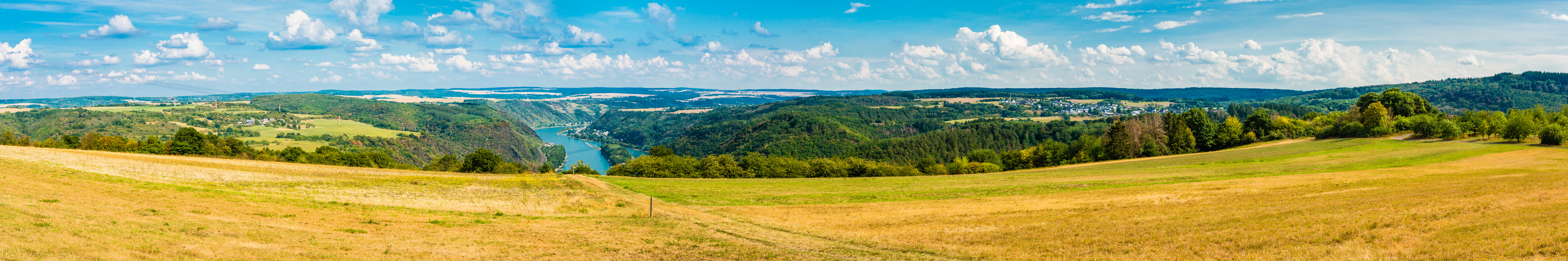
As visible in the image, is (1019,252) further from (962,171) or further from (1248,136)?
(1248,136)

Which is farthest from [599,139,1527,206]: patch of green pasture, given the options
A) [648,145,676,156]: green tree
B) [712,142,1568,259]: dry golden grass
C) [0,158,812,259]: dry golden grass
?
[648,145,676,156]: green tree

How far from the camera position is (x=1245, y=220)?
78.1 ft

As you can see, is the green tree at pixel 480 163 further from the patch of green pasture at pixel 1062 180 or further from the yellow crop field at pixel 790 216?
the yellow crop field at pixel 790 216

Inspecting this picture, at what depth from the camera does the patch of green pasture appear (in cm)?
4500

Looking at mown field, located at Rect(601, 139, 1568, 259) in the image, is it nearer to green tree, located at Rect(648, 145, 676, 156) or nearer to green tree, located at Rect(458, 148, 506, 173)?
green tree, located at Rect(458, 148, 506, 173)

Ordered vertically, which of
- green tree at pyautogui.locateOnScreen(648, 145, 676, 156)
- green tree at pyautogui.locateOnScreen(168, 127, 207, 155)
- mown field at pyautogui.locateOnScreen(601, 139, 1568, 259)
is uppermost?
mown field at pyautogui.locateOnScreen(601, 139, 1568, 259)

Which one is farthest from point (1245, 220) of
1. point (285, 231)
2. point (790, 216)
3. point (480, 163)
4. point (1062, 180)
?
point (480, 163)

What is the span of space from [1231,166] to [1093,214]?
Answer: 39.3 meters

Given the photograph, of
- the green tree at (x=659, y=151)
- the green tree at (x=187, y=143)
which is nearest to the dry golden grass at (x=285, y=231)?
the green tree at (x=659, y=151)

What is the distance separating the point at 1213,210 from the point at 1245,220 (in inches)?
159

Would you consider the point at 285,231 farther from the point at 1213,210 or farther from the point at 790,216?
the point at 1213,210

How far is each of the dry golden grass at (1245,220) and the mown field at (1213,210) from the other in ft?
0.29

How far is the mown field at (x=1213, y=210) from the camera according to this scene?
18.7 metres

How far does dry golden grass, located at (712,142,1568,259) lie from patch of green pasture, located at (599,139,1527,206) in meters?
4.46
